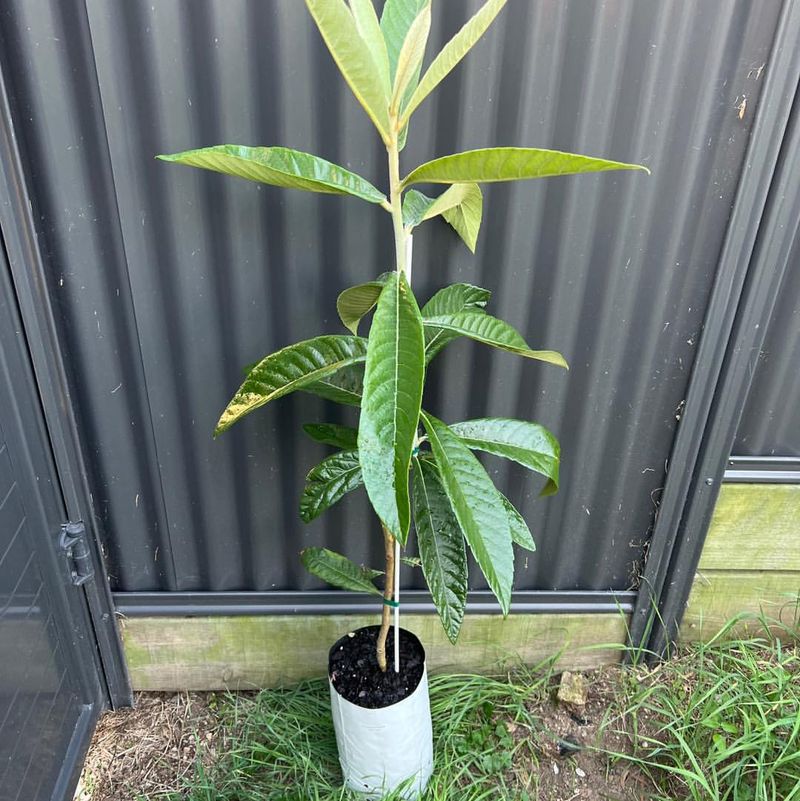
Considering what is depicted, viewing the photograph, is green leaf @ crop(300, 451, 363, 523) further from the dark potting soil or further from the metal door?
the metal door

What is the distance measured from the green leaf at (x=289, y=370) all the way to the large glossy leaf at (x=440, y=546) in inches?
11.0

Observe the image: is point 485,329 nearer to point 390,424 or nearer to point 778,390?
point 390,424

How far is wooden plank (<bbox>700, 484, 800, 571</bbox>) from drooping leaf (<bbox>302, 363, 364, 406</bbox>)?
1.09 meters

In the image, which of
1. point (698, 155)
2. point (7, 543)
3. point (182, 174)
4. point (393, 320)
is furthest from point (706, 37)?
point (7, 543)

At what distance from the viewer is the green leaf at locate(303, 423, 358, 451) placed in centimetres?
136

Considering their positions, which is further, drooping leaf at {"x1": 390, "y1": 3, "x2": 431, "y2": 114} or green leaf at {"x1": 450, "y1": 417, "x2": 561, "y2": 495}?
green leaf at {"x1": 450, "y1": 417, "x2": 561, "y2": 495}

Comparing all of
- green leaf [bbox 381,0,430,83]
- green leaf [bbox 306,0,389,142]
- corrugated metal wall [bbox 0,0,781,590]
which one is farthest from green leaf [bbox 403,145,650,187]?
corrugated metal wall [bbox 0,0,781,590]

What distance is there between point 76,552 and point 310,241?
3.09 ft

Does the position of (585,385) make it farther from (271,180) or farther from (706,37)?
(271,180)

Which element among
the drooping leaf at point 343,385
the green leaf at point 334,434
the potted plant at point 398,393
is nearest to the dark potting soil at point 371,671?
the potted plant at point 398,393

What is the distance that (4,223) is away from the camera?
1237 millimetres

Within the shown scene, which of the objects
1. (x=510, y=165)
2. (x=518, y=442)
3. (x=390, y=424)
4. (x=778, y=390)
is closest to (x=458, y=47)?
(x=510, y=165)

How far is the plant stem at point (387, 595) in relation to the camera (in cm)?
136

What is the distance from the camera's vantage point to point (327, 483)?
4.33 ft
